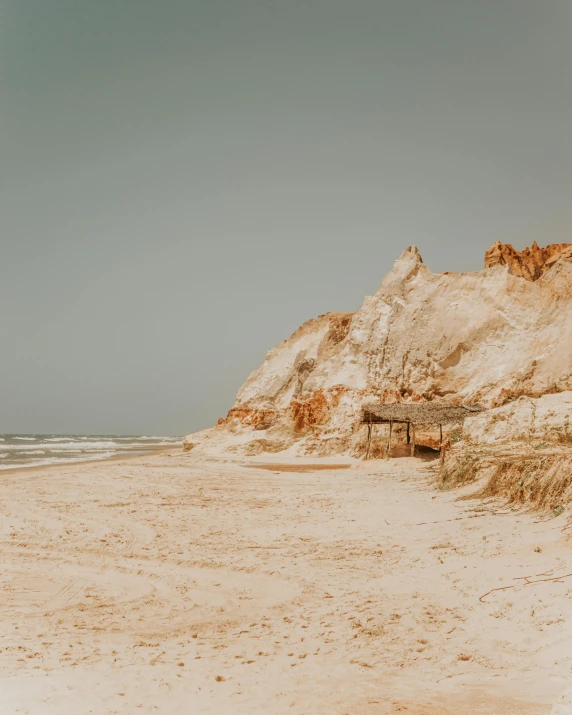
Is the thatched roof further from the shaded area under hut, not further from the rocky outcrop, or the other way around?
the rocky outcrop

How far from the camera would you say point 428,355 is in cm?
3600

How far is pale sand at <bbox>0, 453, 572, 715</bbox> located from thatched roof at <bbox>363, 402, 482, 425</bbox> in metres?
13.5

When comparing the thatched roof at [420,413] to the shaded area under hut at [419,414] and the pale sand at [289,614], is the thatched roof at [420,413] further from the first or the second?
the pale sand at [289,614]

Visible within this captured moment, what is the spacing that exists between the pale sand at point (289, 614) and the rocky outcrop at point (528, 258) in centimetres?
3620

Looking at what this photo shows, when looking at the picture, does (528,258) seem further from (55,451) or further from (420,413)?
(55,451)

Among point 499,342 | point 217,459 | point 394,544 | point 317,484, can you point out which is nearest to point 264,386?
point 217,459

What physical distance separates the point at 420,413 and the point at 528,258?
29.5 meters

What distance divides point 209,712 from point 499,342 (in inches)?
1296

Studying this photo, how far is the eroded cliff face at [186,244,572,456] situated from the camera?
101 ft

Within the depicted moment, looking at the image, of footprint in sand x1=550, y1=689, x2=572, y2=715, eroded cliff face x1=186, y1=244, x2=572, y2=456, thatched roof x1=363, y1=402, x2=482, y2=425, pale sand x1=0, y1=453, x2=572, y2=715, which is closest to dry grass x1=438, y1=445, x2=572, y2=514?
pale sand x1=0, y1=453, x2=572, y2=715

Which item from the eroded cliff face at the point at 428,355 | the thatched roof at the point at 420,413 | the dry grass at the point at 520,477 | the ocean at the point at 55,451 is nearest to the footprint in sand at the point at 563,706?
the dry grass at the point at 520,477

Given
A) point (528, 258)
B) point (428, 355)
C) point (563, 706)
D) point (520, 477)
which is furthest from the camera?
point (528, 258)

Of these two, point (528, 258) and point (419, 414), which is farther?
point (528, 258)

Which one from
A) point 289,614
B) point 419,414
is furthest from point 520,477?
point 419,414
